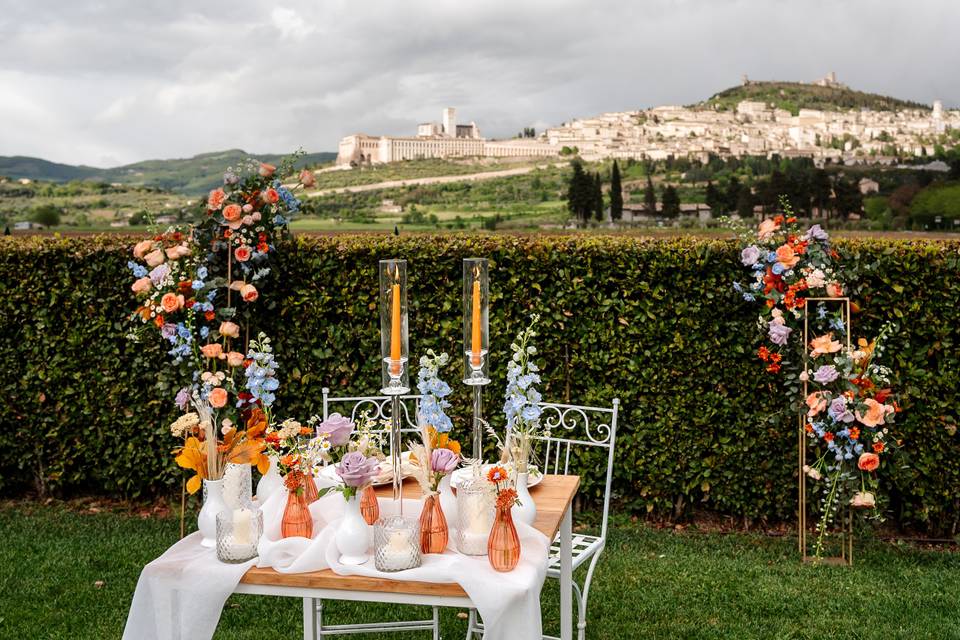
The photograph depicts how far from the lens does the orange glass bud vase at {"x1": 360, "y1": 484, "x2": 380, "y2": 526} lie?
6.66ft

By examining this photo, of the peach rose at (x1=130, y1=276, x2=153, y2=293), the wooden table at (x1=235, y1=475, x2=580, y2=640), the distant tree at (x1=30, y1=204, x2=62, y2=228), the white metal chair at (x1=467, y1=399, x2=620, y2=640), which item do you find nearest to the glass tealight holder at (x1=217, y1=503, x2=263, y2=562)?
the wooden table at (x1=235, y1=475, x2=580, y2=640)

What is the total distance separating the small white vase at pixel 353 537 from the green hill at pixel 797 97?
71.6ft

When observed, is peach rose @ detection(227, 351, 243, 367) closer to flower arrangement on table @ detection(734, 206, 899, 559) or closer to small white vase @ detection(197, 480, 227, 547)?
small white vase @ detection(197, 480, 227, 547)

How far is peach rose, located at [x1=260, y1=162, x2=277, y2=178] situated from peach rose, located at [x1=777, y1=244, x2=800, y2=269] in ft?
9.13

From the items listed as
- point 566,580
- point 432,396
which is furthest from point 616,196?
point 432,396

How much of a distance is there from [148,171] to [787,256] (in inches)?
645

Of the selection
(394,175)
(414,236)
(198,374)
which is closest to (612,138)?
(394,175)

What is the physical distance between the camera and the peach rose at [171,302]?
13.4ft

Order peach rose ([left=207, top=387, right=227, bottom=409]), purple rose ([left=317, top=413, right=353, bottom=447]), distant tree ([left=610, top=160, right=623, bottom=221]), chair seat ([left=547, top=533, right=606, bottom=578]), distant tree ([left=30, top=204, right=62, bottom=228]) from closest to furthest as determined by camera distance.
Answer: purple rose ([left=317, top=413, right=353, bottom=447]) → chair seat ([left=547, top=533, right=606, bottom=578]) → peach rose ([left=207, top=387, right=227, bottom=409]) → distant tree ([left=30, top=204, right=62, bottom=228]) → distant tree ([left=610, top=160, right=623, bottom=221])

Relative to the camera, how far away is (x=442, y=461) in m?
2.08

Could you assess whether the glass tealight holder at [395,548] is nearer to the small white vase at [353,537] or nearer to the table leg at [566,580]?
the small white vase at [353,537]

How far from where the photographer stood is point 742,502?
187 inches

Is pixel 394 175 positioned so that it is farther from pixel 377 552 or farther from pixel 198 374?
pixel 377 552

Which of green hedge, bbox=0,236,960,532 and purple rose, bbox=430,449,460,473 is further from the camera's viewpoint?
green hedge, bbox=0,236,960,532
